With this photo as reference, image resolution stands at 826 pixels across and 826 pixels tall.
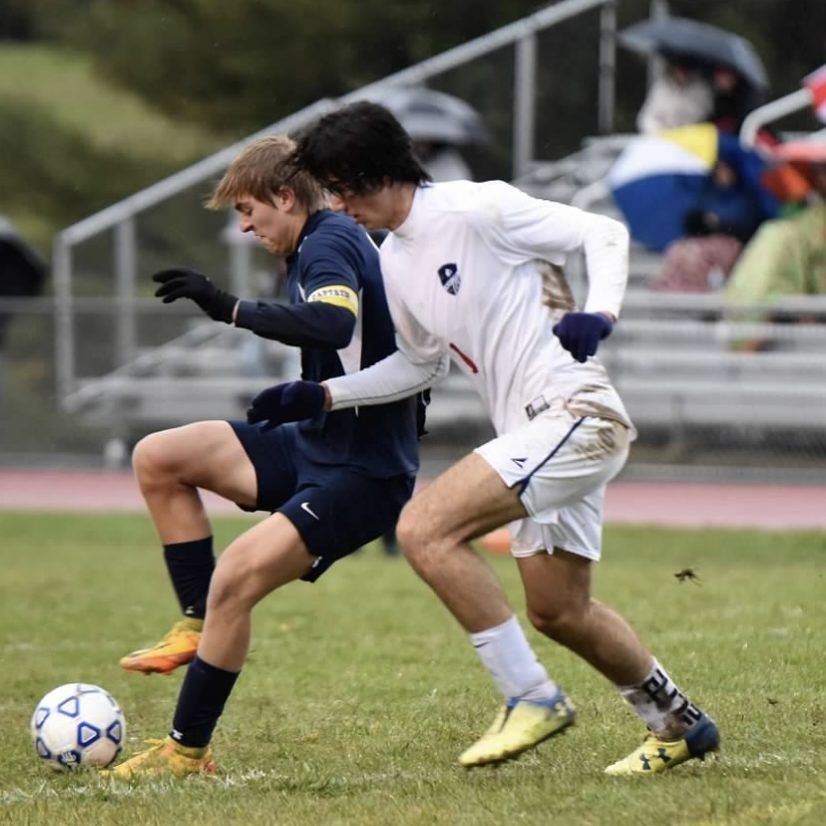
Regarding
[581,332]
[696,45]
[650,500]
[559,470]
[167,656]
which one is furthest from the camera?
[696,45]

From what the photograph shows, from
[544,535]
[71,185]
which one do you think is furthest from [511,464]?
[71,185]

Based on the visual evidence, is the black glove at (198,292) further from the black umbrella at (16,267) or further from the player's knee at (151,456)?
the black umbrella at (16,267)

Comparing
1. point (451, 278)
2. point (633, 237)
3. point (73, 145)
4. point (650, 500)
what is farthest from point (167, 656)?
point (73, 145)

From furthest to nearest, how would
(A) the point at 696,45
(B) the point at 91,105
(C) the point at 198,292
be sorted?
(B) the point at 91,105
(A) the point at 696,45
(C) the point at 198,292

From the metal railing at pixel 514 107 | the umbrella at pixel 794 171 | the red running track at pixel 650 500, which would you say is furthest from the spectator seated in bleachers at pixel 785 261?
the metal railing at pixel 514 107

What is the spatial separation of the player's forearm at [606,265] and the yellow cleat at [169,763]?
179cm

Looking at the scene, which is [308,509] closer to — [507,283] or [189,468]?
[189,468]

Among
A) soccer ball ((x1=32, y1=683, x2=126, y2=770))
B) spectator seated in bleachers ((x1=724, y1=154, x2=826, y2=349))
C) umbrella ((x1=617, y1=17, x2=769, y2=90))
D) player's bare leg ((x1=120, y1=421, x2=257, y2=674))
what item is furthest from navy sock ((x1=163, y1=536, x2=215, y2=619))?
umbrella ((x1=617, y1=17, x2=769, y2=90))

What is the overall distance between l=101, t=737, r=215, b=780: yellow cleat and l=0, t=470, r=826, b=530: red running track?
28.2ft

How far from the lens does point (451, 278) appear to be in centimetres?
510

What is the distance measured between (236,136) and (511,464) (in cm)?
2388

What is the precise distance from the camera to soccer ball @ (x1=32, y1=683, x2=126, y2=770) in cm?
559

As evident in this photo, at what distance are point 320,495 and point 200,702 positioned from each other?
Answer: 0.70m

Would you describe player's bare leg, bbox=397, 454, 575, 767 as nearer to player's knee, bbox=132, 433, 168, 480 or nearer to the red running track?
player's knee, bbox=132, 433, 168, 480
